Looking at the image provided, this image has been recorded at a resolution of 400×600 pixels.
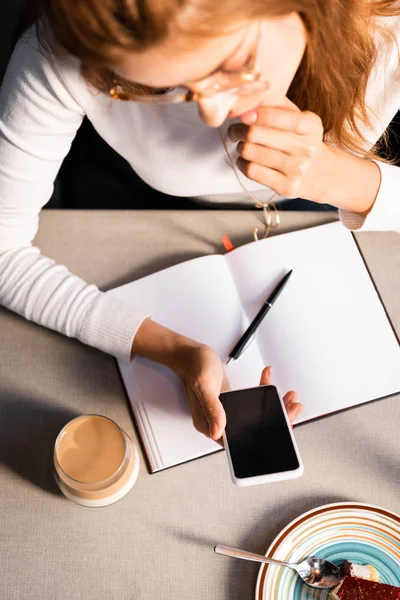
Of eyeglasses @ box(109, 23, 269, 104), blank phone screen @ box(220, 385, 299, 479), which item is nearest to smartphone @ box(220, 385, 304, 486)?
blank phone screen @ box(220, 385, 299, 479)

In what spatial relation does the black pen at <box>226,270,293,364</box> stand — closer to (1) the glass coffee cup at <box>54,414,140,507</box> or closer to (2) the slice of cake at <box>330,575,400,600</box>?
(1) the glass coffee cup at <box>54,414,140,507</box>

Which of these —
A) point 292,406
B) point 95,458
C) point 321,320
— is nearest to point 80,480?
point 95,458

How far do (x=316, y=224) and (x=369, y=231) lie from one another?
9cm

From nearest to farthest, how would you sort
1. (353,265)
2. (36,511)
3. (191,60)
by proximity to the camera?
(191,60)
(36,511)
(353,265)

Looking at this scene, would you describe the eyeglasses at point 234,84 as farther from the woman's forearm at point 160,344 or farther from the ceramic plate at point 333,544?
the ceramic plate at point 333,544

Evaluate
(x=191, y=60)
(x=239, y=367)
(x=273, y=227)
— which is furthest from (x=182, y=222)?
(x=191, y=60)

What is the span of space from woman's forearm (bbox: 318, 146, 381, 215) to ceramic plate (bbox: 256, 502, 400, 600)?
435 mm

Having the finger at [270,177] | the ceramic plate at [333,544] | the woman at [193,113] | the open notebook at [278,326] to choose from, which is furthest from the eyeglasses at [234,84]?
the ceramic plate at [333,544]

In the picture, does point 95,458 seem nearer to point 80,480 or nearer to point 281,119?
point 80,480

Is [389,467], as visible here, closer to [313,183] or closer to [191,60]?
[313,183]

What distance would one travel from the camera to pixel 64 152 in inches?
37.1

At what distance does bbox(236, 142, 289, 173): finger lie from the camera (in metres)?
0.75

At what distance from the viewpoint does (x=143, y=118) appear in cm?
90

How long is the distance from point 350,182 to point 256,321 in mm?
251
